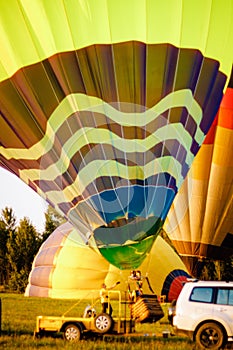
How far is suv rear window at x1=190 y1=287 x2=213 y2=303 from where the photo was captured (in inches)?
382

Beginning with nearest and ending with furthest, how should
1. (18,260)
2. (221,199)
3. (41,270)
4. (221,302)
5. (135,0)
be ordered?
1. (135,0)
2. (221,302)
3. (221,199)
4. (41,270)
5. (18,260)

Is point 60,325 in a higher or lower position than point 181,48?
lower

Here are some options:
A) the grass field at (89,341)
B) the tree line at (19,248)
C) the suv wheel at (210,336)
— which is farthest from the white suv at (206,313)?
the tree line at (19,248)

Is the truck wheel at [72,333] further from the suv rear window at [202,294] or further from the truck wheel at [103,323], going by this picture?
the suv rear window at [202,294]

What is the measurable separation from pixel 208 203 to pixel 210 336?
24.9 feet

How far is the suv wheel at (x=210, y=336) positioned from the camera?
9336 millimetres

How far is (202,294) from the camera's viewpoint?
9.78 metres

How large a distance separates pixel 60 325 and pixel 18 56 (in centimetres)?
403

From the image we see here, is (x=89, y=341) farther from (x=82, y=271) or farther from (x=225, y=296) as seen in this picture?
(x=82, y=271)

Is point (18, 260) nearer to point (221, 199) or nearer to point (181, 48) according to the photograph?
point (221, 199)

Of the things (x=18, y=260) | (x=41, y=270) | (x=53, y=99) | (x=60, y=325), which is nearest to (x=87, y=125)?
(x=53, y=99)

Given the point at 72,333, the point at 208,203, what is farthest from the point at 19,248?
the point at 72,333

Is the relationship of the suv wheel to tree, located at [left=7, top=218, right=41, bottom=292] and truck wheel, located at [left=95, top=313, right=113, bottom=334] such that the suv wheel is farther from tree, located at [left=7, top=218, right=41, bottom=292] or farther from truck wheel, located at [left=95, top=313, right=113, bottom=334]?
tree, located at [left=7, top=218, right=41, bottom=292]

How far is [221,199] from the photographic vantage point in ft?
54.1
